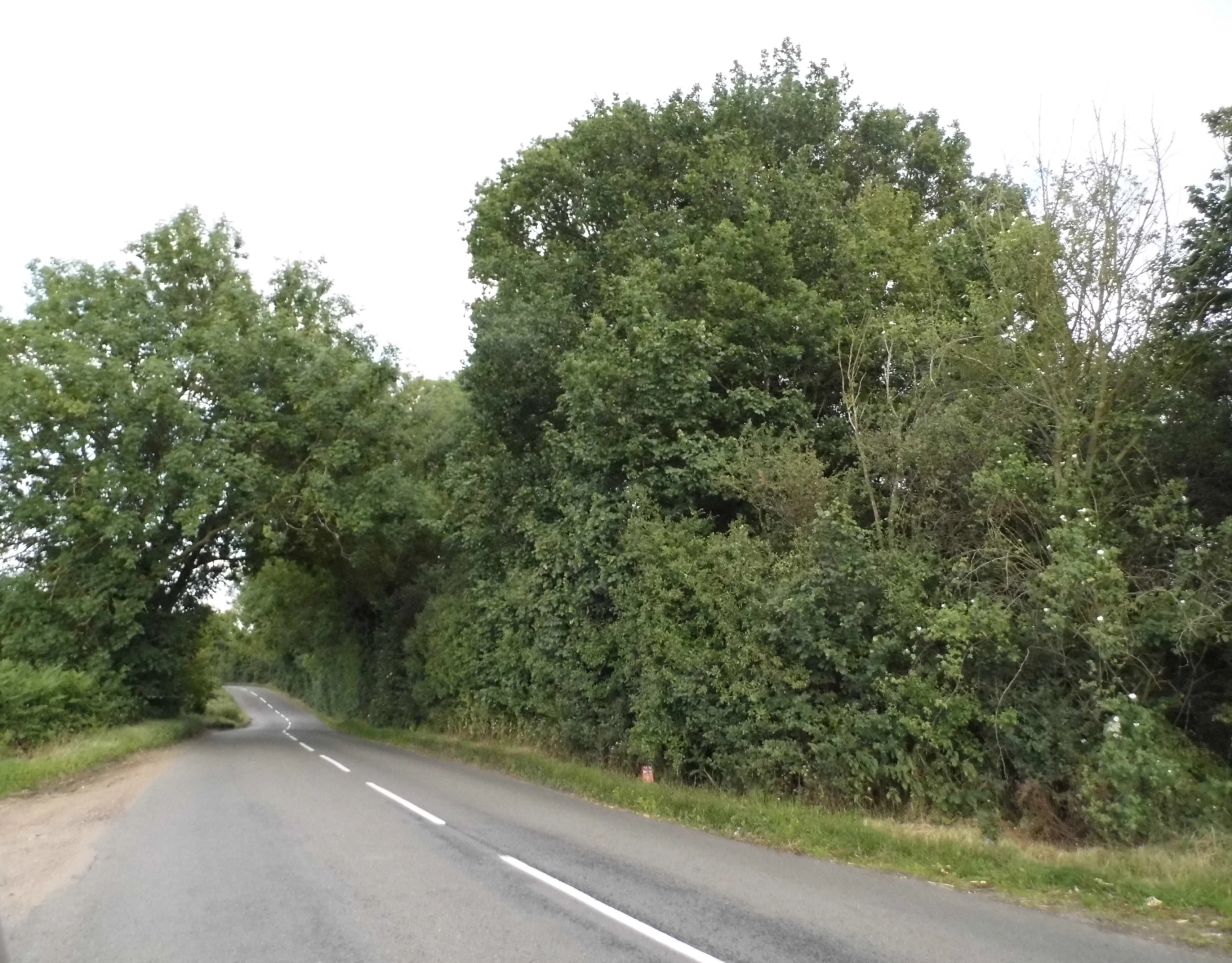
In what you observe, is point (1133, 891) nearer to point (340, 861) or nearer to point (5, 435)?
point (340, 861)

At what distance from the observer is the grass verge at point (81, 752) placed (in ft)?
57.2

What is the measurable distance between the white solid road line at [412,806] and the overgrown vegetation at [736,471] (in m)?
3.59

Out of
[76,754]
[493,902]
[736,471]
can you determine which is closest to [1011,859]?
[493,902]

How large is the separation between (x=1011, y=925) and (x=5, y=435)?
26240mm

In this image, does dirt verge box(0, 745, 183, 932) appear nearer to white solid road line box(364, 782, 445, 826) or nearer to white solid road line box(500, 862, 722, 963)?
white solid road line box(364, 782, 445, 826)

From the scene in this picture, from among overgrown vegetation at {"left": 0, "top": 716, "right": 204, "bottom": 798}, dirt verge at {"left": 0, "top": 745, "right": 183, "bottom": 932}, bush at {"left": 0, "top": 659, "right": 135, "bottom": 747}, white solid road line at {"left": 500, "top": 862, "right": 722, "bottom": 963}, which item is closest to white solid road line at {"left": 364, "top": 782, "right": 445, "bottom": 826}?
white solid road line at {"left": 500, "top": 862, "right": 722, "bottom": 963}

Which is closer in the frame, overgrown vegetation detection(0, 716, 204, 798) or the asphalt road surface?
the asphalt road surface

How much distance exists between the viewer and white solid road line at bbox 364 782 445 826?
1225 centimetres

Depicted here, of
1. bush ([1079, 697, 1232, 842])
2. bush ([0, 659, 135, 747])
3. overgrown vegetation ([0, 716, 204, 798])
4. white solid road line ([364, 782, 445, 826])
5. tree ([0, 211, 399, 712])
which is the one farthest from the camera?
tree ([0, 211, 399, 712])

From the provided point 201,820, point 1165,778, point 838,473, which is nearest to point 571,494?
point 838,473

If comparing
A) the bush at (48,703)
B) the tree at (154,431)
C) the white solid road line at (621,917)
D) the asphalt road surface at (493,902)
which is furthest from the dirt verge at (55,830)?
the tree at (154,431)

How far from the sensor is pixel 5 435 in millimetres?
25391

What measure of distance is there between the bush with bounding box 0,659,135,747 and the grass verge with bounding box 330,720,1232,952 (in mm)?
15557

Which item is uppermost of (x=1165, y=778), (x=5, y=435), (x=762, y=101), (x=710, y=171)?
(x=762, y=101)
